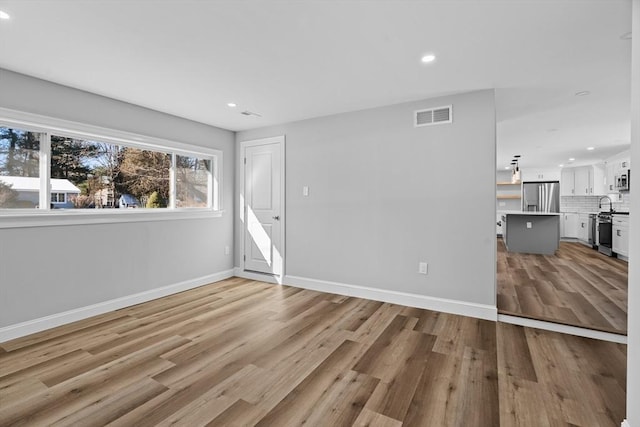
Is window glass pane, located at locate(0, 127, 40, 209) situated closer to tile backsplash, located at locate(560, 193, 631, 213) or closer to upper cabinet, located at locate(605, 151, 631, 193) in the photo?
upper cabinet, located at locate(605, 151, 631, 193)

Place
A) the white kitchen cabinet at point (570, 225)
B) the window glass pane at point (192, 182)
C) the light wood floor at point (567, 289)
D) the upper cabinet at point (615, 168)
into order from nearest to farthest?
the light wood floor at point (567, 289) < the window glass pane at point (192, 182) < the upper cabinet at point (615, 168) < the white kitchen cabinet at point (570, 225)

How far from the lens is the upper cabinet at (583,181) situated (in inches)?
337

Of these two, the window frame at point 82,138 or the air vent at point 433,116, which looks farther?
the air vent at point 433,116

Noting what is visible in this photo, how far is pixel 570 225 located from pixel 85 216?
11.9m

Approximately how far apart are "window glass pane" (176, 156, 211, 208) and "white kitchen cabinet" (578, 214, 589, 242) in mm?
10179

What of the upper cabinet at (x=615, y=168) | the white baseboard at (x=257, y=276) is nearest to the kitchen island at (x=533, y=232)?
the upper cabinet at (x=615, y=168)

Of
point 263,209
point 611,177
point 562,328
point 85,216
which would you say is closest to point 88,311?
point 85,216

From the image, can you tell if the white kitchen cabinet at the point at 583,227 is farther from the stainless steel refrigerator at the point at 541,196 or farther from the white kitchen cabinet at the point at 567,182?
the white kitchen cabinet at the point at 567,182

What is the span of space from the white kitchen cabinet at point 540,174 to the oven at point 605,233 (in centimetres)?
282

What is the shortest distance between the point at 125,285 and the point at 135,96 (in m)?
2.23

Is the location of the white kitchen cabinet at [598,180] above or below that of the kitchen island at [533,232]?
above

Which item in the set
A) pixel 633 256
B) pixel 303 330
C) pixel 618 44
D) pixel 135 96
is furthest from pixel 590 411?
pixel 135 96

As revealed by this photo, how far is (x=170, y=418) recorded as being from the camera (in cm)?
174

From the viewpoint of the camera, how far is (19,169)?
2871mm
